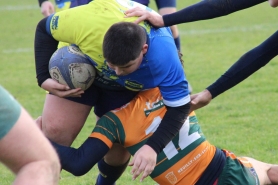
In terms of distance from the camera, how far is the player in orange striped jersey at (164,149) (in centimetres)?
422

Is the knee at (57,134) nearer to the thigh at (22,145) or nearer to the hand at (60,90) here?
the hand at (60,90)

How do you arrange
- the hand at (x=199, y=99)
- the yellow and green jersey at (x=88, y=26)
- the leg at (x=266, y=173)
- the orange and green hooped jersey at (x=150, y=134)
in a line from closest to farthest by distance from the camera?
the yellow and green jersey at (x=88, y=26)
the orange and green hooped jersey at (x=150, y=134)
the hand at (x=199, y=99)
the leg at (x=266, y=173)

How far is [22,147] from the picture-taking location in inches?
89.0

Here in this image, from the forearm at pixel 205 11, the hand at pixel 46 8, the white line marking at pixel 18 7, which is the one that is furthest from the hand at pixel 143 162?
the white line marking at pixel 18 7

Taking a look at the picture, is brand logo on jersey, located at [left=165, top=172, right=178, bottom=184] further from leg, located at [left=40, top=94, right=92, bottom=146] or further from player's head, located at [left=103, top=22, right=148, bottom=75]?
player's head, located at [left=103, top=22, right=148, bottom=75]

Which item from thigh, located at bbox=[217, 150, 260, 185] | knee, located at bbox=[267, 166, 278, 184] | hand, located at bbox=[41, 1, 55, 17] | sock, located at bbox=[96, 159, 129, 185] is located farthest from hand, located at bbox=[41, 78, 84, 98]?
hand, located at bbox=[41, 1, 55, 17]

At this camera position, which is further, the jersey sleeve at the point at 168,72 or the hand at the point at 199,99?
the hand at the point at 199,99

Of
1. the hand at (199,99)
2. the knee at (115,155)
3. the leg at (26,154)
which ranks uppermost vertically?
the leg at (26,154)

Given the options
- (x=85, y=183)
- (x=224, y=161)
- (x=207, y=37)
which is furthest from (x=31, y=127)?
(x=207, y=37)

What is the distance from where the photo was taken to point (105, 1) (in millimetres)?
4223

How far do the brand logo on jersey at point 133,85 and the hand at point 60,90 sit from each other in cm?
31

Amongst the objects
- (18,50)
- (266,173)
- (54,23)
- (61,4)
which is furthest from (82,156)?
(18,50)

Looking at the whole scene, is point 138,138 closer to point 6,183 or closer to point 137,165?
point 137,165

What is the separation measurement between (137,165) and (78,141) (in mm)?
2567
